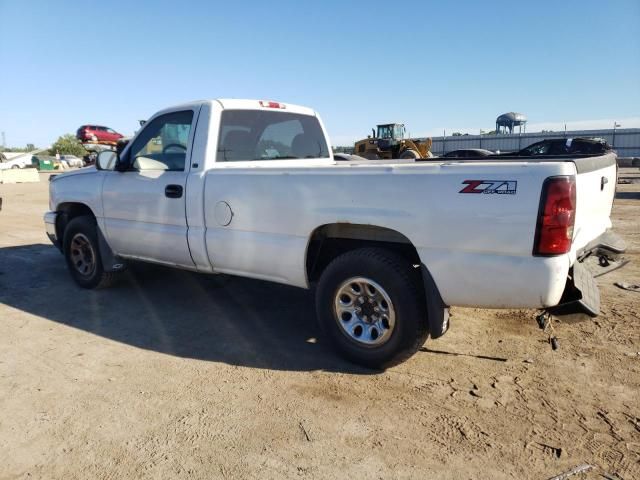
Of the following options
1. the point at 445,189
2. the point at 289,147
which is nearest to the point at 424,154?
the point at 289,147

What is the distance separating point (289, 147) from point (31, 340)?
118 inches

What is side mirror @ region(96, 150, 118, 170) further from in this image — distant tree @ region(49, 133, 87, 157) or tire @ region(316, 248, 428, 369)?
distant tree @ region(49, 133, 87, 157)

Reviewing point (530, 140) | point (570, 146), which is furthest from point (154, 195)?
point (530, 140)

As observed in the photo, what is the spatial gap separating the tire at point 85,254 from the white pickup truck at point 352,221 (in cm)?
4

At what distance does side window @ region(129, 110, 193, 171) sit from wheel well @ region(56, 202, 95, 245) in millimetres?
1252

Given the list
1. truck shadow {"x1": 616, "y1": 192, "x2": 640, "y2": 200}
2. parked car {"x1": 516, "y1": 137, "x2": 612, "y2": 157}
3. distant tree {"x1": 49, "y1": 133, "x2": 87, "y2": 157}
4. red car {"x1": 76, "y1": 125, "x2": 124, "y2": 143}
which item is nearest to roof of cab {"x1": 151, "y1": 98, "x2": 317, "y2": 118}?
parked car {"x1": 516, "y1": 137, "x2": 612, "y2": 157}

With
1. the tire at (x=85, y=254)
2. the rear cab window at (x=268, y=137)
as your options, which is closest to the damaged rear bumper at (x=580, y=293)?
the rear cab window at (x=268, y=137)

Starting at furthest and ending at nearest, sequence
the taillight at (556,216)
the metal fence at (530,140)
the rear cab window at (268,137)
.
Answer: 1. the metal fence at (530,140)
2. the rear cab window at (268,137)
3. the taillight at (556,216)

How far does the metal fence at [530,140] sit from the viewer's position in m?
42.7

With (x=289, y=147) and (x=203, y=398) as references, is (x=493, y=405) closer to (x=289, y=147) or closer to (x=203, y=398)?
(x=203, y=398)

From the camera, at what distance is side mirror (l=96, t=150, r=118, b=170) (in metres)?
5.02

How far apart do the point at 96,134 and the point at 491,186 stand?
32025mm

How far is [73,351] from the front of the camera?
3.93 metres

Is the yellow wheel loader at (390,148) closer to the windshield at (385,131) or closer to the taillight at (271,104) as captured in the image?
the windshield at (385,131)
